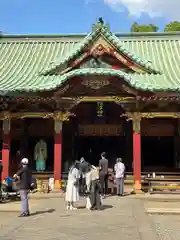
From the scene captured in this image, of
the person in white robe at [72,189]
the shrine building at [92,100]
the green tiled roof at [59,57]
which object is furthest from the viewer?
the shrine building at [92,100]

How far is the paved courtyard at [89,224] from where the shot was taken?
895cm

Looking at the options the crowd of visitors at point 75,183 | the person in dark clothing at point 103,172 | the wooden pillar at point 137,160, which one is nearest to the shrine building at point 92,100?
the wooden pillar at point 137,160

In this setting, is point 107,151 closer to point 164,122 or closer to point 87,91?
point 164,122

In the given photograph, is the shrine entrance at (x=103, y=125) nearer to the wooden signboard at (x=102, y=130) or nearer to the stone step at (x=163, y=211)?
the wooden signboard at (x=102, y=130)

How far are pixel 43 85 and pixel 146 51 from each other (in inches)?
314

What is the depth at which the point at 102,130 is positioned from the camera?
68.3 feet

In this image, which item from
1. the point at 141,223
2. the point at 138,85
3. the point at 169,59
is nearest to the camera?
the point at 141,223

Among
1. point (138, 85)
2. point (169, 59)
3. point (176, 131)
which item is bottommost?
point (176, 131)

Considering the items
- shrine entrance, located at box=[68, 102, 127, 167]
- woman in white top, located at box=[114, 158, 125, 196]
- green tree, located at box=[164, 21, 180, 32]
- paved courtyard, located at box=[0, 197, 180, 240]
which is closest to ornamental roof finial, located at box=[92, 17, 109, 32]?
shrine entrance, located at box=[68, 102, 127, 167]

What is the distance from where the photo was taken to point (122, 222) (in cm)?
1075

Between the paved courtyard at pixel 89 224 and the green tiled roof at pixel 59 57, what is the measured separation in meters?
5.67

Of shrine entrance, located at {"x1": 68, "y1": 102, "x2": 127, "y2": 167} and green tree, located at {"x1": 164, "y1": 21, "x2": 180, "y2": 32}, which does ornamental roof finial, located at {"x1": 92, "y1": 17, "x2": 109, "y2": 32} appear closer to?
shrine entrance, located at {"x1": 68, "y1": 102, "x2": 127, "y2": 167}

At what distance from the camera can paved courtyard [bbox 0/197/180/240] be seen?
29.4 feet

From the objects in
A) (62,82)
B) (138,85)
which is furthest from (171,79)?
(62,82)
